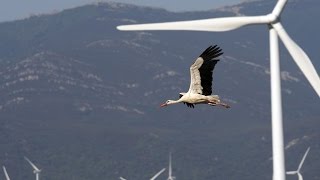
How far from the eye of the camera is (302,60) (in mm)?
44844

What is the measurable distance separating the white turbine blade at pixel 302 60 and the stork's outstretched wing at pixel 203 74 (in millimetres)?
1978

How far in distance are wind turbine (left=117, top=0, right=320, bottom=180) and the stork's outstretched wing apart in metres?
1.30

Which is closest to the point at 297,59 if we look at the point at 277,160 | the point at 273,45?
the point at 273,45

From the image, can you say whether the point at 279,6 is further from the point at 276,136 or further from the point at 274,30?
the point at 276,136

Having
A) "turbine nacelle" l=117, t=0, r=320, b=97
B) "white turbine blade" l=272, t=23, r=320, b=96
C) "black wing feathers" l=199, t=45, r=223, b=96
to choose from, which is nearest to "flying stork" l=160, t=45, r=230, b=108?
"black wing feathers" l=199, t=45, r=223, b=96

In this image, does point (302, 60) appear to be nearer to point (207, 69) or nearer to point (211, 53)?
point (211, 53)

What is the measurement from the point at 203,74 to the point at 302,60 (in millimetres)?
3069

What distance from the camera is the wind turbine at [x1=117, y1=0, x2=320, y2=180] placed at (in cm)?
4281

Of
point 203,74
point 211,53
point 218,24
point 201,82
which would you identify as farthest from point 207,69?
point 218,24

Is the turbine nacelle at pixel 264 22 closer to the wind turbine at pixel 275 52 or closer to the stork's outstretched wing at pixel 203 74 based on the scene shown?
the wind turbine at pixel 275 52

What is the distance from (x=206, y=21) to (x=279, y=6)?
2.43 metres

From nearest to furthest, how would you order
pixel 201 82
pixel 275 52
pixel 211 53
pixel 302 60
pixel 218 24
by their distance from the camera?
pixel 201 82 < pixel 275 52 < pixel 211 53 < pixel 302 60 < pixel 218 24

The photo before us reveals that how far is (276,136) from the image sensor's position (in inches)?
1698

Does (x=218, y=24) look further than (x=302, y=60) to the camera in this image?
Yes
